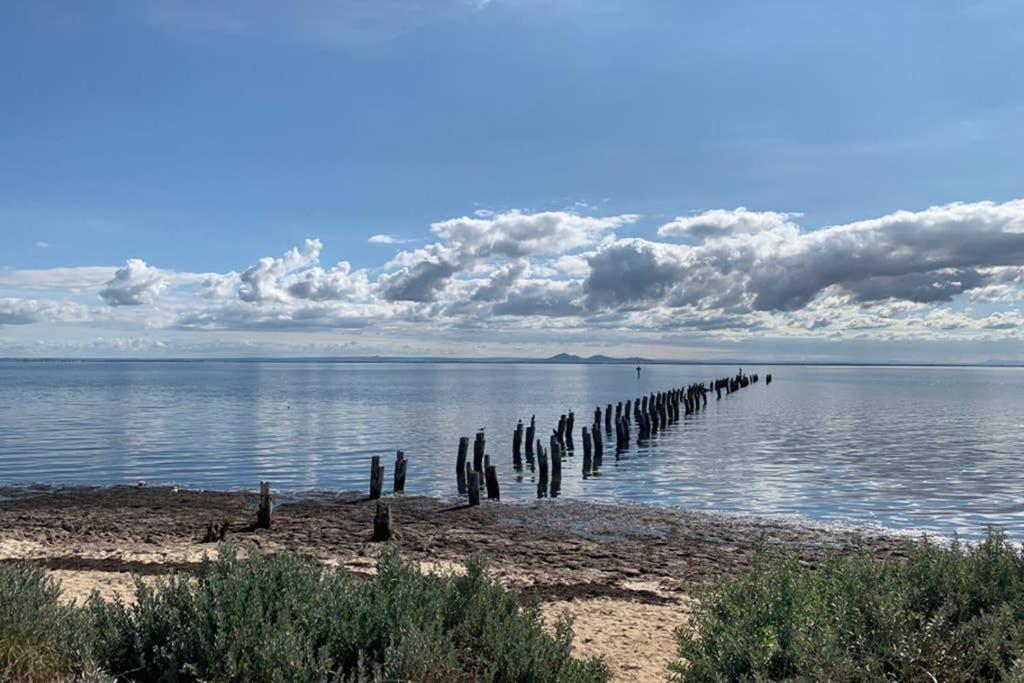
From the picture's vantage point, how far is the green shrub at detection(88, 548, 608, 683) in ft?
17.6

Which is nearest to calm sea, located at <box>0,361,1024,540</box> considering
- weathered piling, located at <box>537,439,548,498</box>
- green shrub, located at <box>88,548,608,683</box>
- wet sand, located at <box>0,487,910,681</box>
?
weathered piling, located at <box>537,439,548,498</box>

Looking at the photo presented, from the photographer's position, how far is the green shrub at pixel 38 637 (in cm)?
556

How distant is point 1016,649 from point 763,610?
1.61m

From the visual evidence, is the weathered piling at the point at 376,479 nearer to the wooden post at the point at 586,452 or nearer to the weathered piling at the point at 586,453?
the weathered piling at the point at 586,453

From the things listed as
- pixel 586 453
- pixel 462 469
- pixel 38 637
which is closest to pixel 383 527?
pixel 462 469

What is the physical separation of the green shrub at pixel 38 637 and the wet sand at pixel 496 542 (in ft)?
9.66

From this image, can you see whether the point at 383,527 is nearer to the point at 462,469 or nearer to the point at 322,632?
the point at 462,469

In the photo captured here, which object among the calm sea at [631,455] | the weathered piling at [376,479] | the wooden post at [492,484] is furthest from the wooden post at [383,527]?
the calm sea at [631,455]

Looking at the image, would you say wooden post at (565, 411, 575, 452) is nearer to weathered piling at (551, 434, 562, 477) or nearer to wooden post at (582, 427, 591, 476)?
wooden post at (582, 427, 591, 476)

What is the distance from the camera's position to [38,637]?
586cm

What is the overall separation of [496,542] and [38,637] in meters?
12.5

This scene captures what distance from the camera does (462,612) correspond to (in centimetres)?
638

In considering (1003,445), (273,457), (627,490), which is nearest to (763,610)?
(627,490)

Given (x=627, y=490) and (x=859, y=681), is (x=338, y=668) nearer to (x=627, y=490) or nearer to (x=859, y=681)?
(x=859, y=681)
